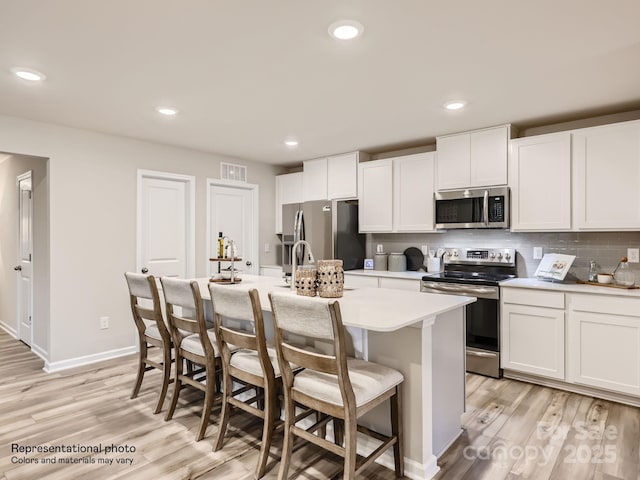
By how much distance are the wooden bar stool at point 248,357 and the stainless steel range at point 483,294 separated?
2.07 meters

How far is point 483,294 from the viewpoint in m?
3.47

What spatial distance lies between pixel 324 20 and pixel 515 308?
2788 millimetres

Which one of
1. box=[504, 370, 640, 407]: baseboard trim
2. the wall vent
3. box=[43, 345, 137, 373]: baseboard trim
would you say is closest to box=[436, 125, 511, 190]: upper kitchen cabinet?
box=[504, 370, 640, 407]: baseboard trim

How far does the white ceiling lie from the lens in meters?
1.84

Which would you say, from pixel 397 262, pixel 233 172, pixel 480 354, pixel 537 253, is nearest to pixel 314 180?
pixel 233 172

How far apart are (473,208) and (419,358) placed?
230cm

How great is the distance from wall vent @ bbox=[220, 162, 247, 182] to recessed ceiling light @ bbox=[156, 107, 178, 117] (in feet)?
5.49

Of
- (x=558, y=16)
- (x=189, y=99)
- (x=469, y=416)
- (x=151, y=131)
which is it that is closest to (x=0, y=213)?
(x=151, y=131)

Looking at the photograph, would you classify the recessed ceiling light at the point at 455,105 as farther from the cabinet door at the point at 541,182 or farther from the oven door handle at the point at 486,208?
the oven door handle at the point at 486,208

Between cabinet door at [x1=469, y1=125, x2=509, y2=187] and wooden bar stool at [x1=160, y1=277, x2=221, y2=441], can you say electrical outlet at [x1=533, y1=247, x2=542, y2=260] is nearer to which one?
cabinet door at [x1=469, y1=125, x2=509, y2=187]

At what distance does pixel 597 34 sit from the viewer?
2020 mm

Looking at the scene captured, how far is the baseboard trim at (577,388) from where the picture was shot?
9.52 ft

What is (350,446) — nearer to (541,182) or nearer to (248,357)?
(248,357)

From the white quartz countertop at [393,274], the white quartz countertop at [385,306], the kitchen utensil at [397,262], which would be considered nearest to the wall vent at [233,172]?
the white quartz countertop at [393,274]
